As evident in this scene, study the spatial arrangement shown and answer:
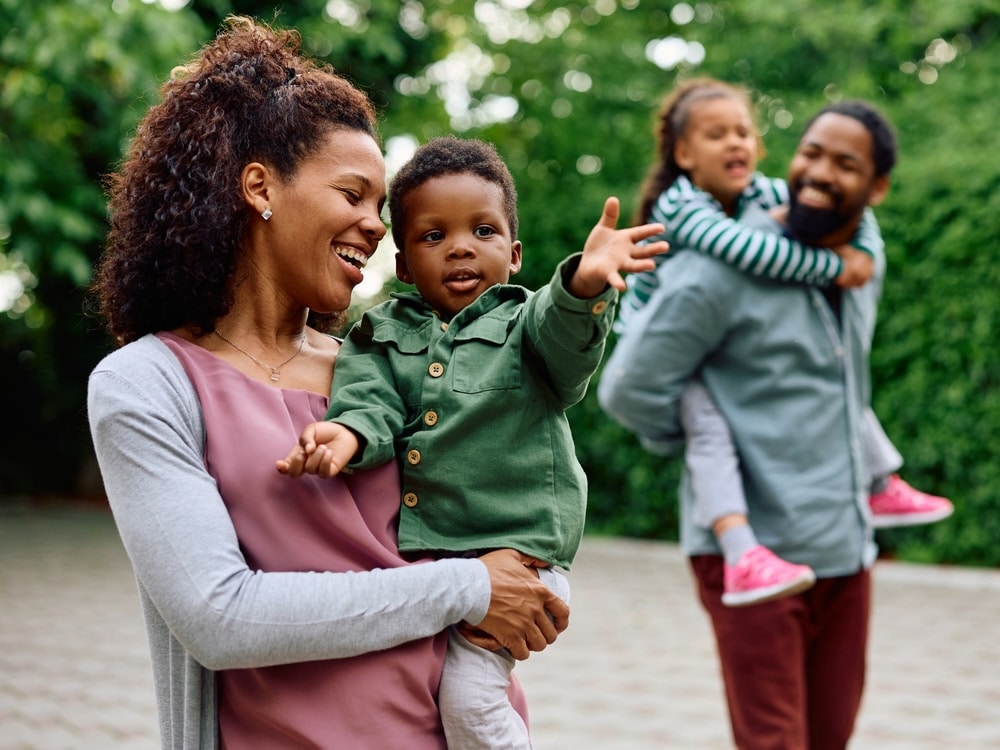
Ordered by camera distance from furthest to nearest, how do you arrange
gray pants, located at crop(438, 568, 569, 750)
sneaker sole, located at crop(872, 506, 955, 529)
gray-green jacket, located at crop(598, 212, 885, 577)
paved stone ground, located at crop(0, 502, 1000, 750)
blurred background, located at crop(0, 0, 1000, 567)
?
1. blurred background, located at crop(0, 0, 1000, 567)
2. paved stone ground, located at crop(0, 502, 1000, 750)
3. sneaker sole, located at crop(872, 506, 955, 529)
4. gray-green jacket, located at crop(598, 212, 885, 577)
5. gray pants, located at crop(438, 568, 569, 750)

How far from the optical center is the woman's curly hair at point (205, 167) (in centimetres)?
197

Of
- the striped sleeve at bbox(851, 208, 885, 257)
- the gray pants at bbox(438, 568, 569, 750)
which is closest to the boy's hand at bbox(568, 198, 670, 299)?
the gray pants at bbox(438, 568, 569, 750)

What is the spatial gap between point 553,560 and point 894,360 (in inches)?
324

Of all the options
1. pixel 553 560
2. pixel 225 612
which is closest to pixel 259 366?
pixel 225 612

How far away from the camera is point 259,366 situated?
2043mm

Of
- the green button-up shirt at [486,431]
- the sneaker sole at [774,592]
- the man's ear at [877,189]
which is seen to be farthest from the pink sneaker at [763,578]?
the green button-up shirt at [486,431]

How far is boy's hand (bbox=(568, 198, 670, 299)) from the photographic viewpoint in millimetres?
1799

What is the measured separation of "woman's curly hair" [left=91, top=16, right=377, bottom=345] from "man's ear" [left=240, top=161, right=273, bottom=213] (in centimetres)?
1

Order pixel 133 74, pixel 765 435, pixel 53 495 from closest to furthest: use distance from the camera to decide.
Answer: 1. pixel 765 435
2. pixel 133 74
3. pixel 53 495

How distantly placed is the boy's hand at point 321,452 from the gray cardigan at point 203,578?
122 millimetres

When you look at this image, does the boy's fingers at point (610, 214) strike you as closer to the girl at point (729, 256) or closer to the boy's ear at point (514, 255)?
the boy's ear at point (514, 255)

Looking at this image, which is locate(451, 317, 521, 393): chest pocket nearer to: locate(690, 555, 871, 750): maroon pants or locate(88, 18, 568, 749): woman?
locate(88, 18, 568, 749): woman

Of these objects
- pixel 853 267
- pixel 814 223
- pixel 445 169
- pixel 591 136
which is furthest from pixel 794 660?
pixel 591 136

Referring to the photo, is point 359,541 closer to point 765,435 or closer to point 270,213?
point 270,213
